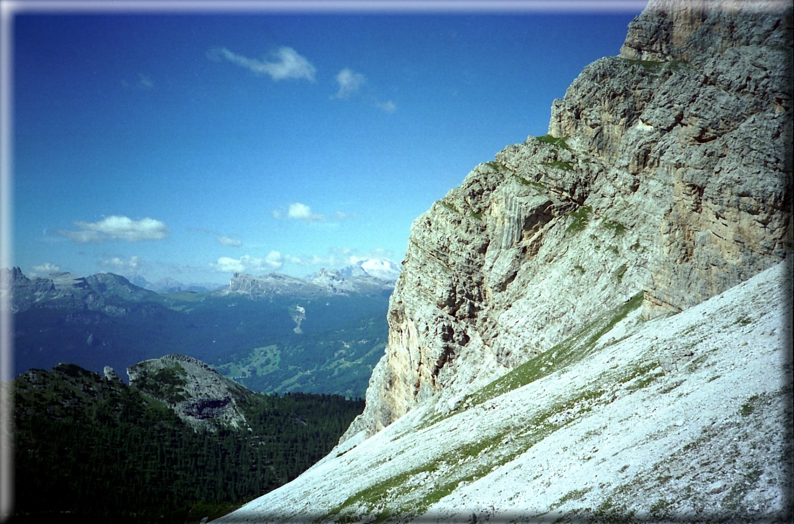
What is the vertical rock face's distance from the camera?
191 ft

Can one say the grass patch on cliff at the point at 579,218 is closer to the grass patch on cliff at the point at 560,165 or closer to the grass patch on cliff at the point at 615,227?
the grass patch on cliff at the point at 615,227

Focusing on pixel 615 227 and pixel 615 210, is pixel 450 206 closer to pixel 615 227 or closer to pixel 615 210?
pixel 615 210

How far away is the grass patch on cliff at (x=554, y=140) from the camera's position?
110m

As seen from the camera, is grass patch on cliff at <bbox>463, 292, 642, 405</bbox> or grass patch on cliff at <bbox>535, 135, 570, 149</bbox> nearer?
grass patch on cliff at <bbox>463, 292, 642, 405</bbox>

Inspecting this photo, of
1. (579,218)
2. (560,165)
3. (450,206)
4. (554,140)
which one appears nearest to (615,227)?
(579,218)

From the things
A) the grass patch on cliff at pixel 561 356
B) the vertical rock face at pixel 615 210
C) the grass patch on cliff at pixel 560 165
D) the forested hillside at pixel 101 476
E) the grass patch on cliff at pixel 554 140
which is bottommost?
the forested hillside at pixel 101 476

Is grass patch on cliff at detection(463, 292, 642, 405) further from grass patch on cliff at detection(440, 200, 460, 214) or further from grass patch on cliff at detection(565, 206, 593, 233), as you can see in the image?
grass patch on cliff at detection(440, 200, 460, 214)

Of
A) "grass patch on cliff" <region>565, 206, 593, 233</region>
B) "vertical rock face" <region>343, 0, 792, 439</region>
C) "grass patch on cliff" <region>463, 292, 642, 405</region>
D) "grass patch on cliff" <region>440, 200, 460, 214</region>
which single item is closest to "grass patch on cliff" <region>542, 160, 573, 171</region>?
"vertical rock face" <region>343, 0, 792, 439</region>

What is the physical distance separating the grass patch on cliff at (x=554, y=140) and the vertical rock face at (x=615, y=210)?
0.74 m

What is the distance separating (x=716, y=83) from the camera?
2480 inches

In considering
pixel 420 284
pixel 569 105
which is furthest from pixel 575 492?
pixel 569 105

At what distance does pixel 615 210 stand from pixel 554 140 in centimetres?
2589

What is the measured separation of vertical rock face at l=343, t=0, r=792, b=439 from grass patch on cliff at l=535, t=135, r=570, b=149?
739 millimetres

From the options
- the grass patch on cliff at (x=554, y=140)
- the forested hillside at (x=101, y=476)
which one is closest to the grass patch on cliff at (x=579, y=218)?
the grass patch on cliff at (x=554, y=140)
